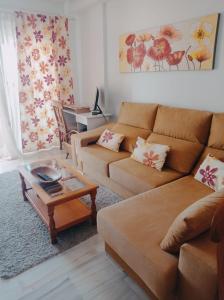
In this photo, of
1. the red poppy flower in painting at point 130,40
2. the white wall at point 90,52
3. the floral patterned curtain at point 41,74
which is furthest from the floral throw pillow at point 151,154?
the floral patterned curtain at point 41,74

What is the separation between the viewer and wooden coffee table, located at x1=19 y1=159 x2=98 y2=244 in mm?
1930

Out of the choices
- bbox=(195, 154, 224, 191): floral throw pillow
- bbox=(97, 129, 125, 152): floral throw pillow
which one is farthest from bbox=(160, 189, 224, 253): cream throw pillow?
bbox=(97, 129, 125, 152): floral throw pillow

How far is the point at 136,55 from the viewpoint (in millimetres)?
3166

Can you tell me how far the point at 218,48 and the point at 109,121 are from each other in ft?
6.56

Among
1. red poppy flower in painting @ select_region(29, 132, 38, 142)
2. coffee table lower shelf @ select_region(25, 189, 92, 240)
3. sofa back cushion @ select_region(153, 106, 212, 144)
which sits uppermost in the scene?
sofa back cushion @ select_region(153, 106, 212, 144)

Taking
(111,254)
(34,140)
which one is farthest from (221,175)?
(34,140)

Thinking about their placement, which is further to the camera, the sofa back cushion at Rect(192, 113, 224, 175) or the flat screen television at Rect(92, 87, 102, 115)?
the flat screen television at Rect(92, 87, 102, 115)

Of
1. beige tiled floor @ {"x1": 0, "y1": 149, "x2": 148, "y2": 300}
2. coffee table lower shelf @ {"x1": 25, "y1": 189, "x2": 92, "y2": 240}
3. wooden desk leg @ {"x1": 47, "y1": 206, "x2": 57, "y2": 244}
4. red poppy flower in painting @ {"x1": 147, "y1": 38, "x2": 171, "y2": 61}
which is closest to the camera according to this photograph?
beige tiled floor @ {"x1": 0, "y1": 149, "x2": 148, "y2": 300}

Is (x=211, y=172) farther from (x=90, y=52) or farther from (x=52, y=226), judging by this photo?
(x=90, y=52)

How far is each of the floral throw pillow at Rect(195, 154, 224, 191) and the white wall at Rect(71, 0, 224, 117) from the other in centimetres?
65

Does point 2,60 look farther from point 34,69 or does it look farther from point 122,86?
point 122,86

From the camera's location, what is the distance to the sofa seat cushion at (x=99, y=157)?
2.69m

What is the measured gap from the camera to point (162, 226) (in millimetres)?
1541

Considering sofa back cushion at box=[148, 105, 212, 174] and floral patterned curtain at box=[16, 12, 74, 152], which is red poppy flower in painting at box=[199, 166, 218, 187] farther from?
floral patterned curtain at box=[16, 12, 74, 152]
